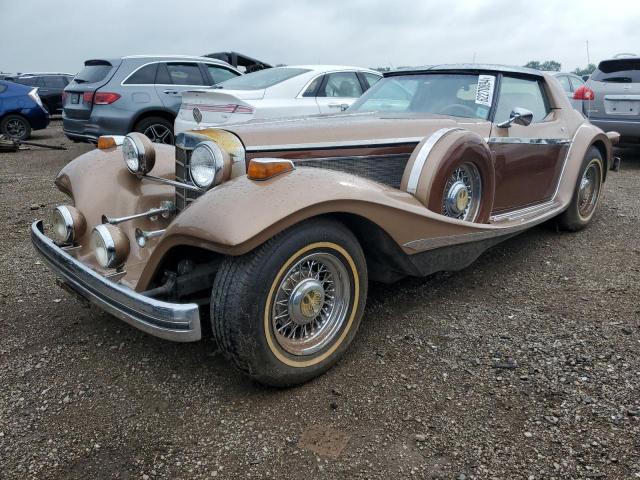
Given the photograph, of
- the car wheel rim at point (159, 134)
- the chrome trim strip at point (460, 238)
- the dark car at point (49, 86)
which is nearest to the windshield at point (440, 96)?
the chrome trim strip at point (460, 238)

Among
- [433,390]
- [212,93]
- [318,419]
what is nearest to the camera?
[318,419]

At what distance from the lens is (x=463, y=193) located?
346cm

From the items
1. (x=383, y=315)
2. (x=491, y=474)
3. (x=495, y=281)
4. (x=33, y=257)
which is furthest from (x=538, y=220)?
(x=33, y=257)

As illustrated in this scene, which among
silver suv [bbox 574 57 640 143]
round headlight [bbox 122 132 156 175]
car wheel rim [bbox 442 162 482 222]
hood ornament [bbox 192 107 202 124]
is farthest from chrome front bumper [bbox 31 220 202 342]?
silver suv [bbox 574 57 640 143]

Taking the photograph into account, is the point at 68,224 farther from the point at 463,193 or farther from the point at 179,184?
the point at 463,193

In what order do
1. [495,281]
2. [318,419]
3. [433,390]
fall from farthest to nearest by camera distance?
1. [495,281]
2. [433,390]
3. [318,419]

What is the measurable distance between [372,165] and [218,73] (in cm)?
719

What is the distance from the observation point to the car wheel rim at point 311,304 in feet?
8.32

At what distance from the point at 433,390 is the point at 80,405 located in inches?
68.3

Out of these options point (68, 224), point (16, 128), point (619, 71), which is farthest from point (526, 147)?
point (16, 128)

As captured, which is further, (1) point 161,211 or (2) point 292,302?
(1) point 161,211

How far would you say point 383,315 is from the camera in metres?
3.38

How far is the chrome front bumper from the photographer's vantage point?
7.30 ft

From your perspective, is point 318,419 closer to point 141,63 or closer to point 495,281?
point 495,281
